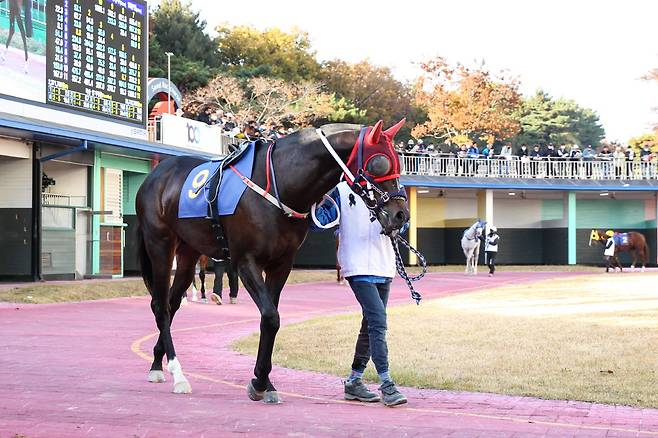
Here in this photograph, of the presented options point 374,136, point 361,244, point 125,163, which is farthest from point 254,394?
point 125,163

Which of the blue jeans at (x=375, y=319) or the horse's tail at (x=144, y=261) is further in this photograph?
the horse's tail at (x=144, y=261)

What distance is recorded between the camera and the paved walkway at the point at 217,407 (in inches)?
237

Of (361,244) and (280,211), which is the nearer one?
(280,211)

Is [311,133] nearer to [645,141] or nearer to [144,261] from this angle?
[144,261]

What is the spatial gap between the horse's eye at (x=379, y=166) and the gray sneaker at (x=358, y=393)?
6.09 feet

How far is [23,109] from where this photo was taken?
2169 cm

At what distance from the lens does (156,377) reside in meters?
8.23

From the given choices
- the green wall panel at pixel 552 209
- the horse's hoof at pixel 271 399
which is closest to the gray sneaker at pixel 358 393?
the horse's hoof at pixel 271 399

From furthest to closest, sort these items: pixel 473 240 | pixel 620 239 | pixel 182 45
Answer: pixel 182 45 < pixel 620 239 < pixel 473 240

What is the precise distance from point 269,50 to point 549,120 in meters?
35.0

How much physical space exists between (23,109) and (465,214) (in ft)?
94.1

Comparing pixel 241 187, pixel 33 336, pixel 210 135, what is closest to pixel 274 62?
pixel 210 135

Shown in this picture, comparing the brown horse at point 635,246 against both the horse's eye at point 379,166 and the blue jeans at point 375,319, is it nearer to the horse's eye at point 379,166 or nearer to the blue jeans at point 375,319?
the blue jeans at point 375,319

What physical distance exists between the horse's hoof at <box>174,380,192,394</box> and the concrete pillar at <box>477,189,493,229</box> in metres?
36.4
